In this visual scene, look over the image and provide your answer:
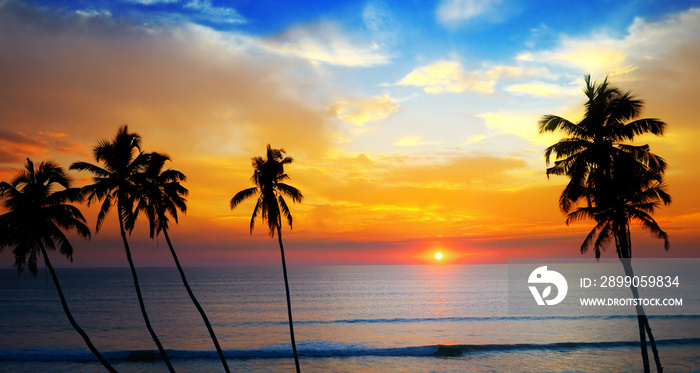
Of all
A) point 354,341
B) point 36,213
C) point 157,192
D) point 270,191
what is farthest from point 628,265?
point 354,341

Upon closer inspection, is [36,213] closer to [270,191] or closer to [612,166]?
[270,191]

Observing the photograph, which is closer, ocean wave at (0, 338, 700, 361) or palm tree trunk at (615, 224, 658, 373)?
palm tree trunk at (615, 224, 658, 373)

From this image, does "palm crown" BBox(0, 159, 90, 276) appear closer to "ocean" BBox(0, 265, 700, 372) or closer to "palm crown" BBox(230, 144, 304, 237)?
"palm crown" BBox(230, 144, 304, 237)

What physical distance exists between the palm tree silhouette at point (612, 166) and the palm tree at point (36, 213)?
79.2ft

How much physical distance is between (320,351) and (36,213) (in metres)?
27.9

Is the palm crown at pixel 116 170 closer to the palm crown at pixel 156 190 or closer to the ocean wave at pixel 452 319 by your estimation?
the palm crown at pixel 156 190

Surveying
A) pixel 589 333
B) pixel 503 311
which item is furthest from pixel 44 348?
pixel 503 311

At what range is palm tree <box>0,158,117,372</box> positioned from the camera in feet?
67.2

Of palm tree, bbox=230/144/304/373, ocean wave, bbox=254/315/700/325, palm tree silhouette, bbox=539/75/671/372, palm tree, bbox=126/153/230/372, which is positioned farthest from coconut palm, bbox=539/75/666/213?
ocean wave, bbox=254/315/700/325

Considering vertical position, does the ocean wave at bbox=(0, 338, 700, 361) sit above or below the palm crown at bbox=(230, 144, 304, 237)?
below

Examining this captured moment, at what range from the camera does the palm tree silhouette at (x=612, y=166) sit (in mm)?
18391

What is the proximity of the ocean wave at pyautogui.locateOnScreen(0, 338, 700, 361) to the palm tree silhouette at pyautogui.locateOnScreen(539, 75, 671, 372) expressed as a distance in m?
24.2

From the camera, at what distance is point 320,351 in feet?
135

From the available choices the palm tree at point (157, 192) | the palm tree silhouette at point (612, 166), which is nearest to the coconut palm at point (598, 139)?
the palm tree silhouette at point (612, 166)
